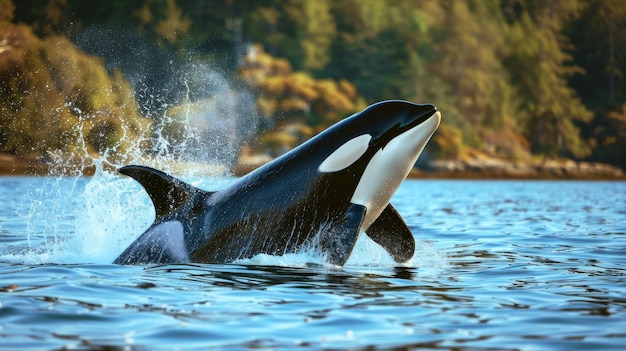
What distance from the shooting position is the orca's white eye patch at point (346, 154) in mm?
8859

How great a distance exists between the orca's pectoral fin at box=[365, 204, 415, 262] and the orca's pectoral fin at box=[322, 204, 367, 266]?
739mm

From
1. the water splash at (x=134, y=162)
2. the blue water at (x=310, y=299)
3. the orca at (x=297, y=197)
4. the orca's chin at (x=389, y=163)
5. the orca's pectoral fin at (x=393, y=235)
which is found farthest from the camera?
the water splash at (x=134, y=162)

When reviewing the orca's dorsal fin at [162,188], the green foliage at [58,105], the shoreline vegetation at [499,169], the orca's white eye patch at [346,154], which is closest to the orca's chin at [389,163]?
the orca's white eye patch at [346,154]

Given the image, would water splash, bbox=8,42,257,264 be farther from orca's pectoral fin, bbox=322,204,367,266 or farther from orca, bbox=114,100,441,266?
orca's pectoral fin, bbox=322,204,367,266

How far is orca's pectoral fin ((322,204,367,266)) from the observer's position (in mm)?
8438

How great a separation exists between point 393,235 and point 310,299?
257cm

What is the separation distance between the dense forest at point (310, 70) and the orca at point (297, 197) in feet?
150

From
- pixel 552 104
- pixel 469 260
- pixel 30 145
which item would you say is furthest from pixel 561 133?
pixel 469 260

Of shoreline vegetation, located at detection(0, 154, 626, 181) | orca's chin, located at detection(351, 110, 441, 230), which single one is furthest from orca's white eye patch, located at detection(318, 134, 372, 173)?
shoreline vegetation, located at detection(0, 154, 626, 181)

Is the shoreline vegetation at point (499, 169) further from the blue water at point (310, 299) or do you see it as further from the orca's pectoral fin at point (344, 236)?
the orca's pectoral fin at point (344, 236)

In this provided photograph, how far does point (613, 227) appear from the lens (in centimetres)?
1590

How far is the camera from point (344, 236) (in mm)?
8570

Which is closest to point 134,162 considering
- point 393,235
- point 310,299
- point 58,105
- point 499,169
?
point 393,235

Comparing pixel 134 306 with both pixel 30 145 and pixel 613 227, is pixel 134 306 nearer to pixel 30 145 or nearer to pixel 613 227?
pixel 613 227
